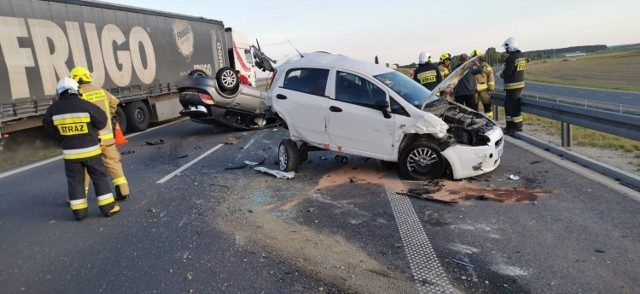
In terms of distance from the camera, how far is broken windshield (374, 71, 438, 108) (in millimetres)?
6625

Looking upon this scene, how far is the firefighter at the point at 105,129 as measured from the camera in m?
6.04

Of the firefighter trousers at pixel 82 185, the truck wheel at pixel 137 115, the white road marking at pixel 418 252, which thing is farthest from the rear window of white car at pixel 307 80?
the truck wheel at pixel 137 115

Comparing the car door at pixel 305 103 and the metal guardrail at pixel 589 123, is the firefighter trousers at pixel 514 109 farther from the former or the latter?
the car door at pixel 305 103

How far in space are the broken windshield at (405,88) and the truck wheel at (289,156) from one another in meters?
1.74

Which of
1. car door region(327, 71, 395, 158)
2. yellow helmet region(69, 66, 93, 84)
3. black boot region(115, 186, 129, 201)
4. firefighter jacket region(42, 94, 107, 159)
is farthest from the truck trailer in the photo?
car door region(327, 71, 395, 158)

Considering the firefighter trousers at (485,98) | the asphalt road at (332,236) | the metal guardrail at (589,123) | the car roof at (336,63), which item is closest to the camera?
the asphalt road at (332,236)

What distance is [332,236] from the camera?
182 inches

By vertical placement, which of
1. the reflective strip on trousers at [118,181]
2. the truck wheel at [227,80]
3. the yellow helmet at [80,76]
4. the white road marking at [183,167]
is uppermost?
the yellow helmet at [80,76]

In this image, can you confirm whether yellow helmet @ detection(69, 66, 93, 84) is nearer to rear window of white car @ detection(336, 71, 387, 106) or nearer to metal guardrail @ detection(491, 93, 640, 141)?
rear window of white car @ detection(336, 71, 387, 106)

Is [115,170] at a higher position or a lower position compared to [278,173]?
higher

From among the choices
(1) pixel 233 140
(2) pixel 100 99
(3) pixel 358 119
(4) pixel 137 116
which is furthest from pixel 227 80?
(3) pixel 358 119

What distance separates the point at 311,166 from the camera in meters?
7.81

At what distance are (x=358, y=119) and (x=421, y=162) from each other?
1.07m

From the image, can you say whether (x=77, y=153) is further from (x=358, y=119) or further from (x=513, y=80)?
(x=513, y=80)
